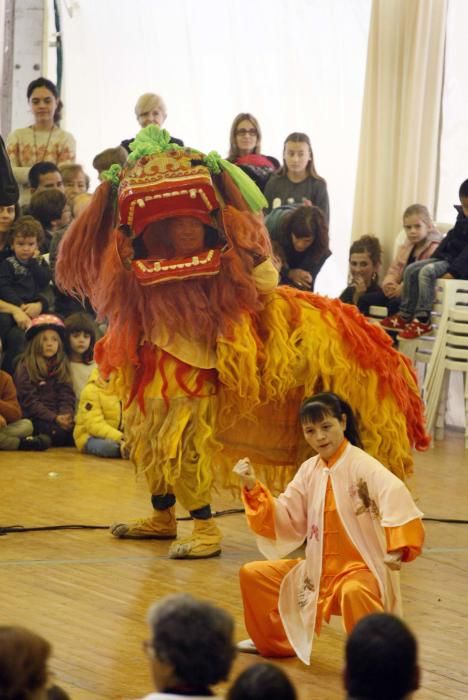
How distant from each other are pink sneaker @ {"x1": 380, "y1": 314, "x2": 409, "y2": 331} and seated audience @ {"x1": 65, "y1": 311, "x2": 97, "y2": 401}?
173 centimetres

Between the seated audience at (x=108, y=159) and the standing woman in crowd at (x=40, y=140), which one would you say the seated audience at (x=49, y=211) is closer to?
the seated audience at (x=108, y=159)

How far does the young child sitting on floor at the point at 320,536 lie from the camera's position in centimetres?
394

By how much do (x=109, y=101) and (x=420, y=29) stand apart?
2033 millimetres

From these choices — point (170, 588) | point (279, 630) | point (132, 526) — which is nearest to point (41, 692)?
point (279, 630)

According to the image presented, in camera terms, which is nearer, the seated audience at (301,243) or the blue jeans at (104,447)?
the blue jeans at (104,447)

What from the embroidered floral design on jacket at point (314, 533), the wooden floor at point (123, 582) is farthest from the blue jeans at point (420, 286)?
the embroidered floral design on jacket at point (314, 533)

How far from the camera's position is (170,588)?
4.70m

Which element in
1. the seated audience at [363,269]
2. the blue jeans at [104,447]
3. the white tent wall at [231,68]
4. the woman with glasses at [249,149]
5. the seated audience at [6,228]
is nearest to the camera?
the blue jeans at [104,447]

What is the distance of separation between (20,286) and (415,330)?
2.22 meters

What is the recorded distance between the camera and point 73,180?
8453 mm

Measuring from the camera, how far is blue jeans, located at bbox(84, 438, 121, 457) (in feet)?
23.8

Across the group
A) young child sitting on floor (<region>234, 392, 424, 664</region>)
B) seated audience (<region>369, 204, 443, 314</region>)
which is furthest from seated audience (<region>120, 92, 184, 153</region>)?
young child sitting on floor (<region>234, 392, 424, 664</region>)

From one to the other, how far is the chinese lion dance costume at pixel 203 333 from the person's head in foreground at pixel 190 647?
8.09ft

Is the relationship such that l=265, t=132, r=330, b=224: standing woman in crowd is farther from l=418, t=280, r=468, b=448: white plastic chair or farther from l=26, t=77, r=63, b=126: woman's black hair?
l=26, t=77, r=63, b=126: woman's black hair
